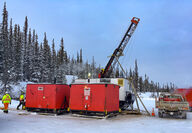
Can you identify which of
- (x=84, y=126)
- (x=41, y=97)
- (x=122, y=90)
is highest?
(x=122, y=90)

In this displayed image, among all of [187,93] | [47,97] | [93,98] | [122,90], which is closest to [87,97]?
[93,98]

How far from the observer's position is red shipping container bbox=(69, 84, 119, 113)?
45.6ft

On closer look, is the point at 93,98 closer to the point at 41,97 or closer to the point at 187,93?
the point at 41,97

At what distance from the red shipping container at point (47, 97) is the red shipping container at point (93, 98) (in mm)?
1491

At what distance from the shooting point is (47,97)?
15.7 metres

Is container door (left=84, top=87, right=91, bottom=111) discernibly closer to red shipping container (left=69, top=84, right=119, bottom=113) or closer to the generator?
red shipping container (left=69, top=84, right=119, bottom=113)

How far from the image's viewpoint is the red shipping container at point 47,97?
1553 centimetres

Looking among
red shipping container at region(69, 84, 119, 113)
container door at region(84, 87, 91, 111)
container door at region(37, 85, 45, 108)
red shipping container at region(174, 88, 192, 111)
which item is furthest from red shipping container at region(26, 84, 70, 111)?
red shipping container at region(174, 88, 192, 111)

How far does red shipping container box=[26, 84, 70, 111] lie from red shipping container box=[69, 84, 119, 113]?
1491 millimetres

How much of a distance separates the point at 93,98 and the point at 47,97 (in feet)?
13.7

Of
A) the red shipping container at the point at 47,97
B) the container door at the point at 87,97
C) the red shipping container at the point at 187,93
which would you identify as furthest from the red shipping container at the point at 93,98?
the red shipping container at the point at 187,93

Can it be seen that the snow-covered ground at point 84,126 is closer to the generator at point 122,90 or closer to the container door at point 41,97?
the container door at point 41,97

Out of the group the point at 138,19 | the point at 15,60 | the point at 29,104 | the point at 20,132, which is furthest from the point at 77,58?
the point at 20,132

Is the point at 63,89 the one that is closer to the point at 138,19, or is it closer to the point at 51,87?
the point at 51,87
